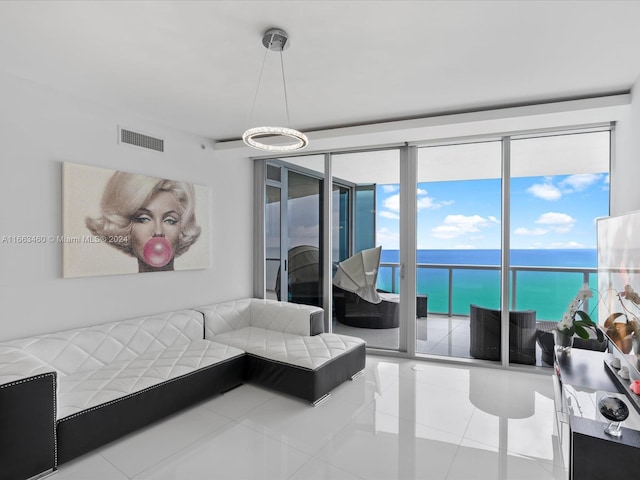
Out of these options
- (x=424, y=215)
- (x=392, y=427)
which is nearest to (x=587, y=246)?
(x=424, y=215)

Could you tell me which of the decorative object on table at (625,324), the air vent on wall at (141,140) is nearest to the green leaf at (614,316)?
the decorative object on table at (625,324)

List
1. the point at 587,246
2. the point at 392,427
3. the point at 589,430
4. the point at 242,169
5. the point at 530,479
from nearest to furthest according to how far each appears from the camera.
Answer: the point at 589,430
the point at 530,479
the point at 392,427
the point at 587,246
the point at 242,169

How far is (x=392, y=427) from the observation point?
266 cm

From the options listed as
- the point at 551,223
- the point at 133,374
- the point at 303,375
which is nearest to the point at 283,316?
the point at 303,375

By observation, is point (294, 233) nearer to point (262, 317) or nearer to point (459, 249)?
point (262, 317)

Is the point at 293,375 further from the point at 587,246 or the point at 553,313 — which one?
the point at 587,246

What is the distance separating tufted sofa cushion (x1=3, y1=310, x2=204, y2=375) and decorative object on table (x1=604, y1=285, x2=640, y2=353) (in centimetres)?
365

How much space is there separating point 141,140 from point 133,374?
7.53 feet

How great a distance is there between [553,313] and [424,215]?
1.74 meters

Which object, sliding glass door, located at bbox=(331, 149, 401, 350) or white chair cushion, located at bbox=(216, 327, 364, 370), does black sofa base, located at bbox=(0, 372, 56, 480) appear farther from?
sliding glass door, located at bbox=(331, 149, 401, 350)

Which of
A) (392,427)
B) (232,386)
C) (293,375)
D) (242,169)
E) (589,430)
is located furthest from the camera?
(242,169)

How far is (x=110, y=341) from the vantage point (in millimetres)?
3078

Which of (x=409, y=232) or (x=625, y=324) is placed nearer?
(x=625, y=324)

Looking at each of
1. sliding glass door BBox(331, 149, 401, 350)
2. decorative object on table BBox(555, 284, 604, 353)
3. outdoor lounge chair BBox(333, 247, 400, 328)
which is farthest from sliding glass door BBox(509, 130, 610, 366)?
outdoor lounge chair BBox(333, 247, 400, 328)
